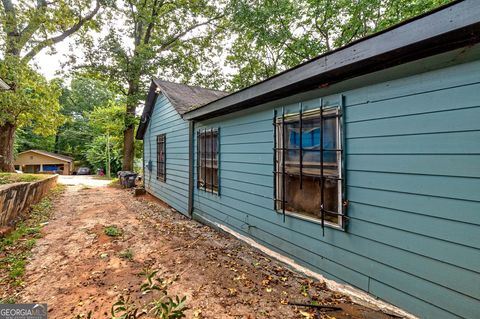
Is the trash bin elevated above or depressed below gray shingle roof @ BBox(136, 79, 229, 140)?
below

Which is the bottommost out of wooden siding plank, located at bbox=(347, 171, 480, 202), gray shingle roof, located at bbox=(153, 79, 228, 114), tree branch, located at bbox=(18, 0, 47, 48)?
wooden siding plank, located at bbox=(347, 171, 480, 202)

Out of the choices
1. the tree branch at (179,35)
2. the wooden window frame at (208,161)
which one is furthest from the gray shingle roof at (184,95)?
the tree branch at (179,35)

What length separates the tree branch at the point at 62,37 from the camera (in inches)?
412

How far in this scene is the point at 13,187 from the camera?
5.07 meters

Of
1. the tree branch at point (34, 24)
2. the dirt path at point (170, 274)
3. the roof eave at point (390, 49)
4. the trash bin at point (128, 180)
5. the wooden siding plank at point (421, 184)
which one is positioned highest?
the tree branch at point (34, 24)

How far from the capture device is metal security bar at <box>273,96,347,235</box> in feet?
8.32

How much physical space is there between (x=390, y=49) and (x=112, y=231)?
538cm

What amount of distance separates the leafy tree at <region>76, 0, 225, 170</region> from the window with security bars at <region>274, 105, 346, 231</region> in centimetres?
1196

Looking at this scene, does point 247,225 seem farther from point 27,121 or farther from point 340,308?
point 27,121

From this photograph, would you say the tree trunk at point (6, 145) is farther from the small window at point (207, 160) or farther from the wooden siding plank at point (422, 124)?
the wooden siding plank at point (422, 124)

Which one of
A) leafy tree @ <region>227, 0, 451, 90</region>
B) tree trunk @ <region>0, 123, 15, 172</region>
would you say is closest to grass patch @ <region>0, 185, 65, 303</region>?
tree trunk @ <region>0, 123, 15, 172</region>

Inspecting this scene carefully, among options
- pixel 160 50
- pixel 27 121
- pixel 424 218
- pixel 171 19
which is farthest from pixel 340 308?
pixel 171 19

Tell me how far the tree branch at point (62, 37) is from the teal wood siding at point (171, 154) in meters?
6.30

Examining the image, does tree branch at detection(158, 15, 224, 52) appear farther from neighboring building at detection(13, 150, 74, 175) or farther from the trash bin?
neighboring building at detection(13, 150, 74, 175)
